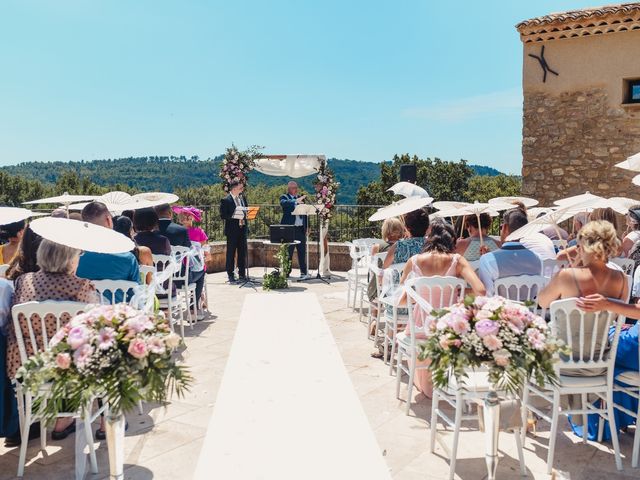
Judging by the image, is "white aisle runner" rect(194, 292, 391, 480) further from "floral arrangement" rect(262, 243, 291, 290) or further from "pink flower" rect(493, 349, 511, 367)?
"floral arrangement" rect(262, 243, 291, 290)

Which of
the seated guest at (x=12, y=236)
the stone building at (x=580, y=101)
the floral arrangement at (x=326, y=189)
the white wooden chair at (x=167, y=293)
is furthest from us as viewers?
the stone building at (x=580, y=101)

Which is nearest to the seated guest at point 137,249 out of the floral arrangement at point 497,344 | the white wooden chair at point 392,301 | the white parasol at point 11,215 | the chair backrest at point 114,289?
the white parasol at point 11,215

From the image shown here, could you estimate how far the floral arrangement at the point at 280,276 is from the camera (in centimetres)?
866

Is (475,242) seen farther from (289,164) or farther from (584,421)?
(289,164)

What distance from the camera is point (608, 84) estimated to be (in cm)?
1036

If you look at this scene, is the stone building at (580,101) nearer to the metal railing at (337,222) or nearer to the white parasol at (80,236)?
the metal railing at (337,222)

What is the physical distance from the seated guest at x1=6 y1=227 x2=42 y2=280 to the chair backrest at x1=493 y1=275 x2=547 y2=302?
119 inches

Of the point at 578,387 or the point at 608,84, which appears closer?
the point at 578,387

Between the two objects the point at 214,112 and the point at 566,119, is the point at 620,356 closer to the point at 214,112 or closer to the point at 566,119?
the point at 566,119

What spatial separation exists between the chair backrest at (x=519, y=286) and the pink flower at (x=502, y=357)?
1.75 meters

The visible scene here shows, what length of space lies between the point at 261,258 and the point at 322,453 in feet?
26.2

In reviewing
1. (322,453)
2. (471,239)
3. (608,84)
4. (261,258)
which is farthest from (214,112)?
(322,453)

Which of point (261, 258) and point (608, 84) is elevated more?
point (608, 84)

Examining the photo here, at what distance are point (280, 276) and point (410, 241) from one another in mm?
4113
